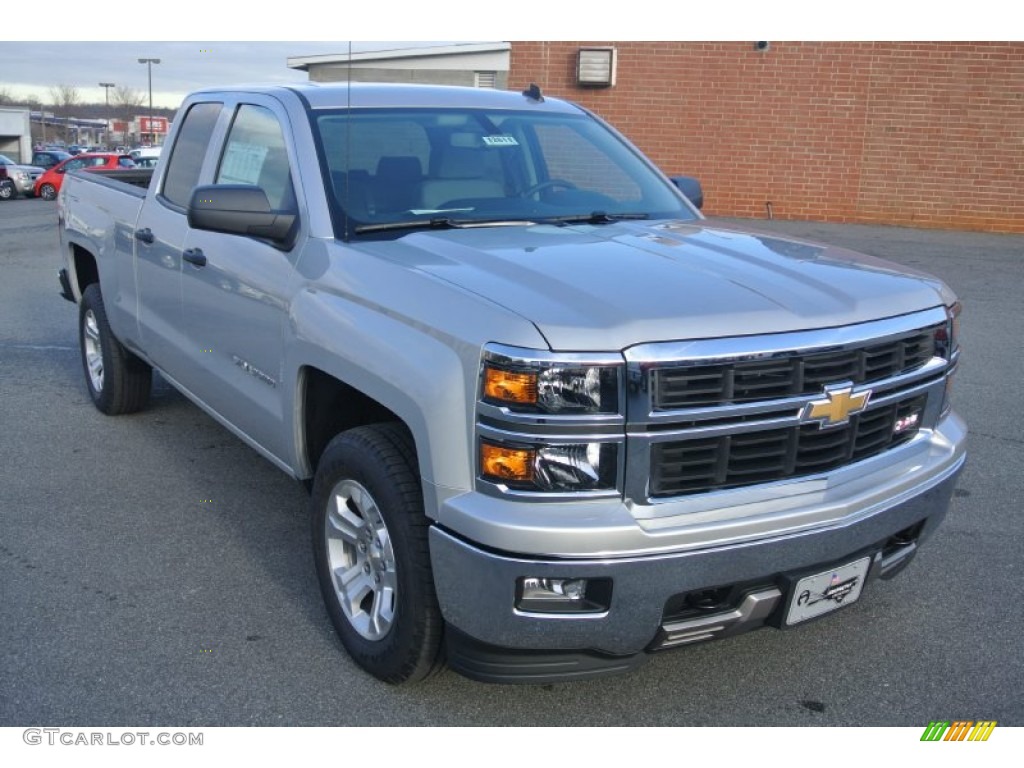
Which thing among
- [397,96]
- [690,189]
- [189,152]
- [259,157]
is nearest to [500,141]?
[397,96]

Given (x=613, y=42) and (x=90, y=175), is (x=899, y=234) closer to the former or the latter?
(x=613, y=42)

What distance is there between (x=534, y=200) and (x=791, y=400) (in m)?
1.75

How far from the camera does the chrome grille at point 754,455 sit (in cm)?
277

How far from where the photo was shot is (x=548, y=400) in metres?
2.67

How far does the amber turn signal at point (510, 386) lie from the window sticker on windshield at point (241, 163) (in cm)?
207

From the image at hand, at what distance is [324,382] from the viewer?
144 inches

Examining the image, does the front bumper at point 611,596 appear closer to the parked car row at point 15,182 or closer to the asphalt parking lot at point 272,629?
the asphalt parking lot at point 272,629

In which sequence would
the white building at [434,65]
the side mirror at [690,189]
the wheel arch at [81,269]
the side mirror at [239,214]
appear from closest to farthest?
the side mirror at [239,214] < the side mirror at [690,189] < the wheel arch at [81,269] < the white building at [434,65]

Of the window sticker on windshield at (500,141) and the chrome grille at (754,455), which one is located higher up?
the window sticker on windshield at (500,141)

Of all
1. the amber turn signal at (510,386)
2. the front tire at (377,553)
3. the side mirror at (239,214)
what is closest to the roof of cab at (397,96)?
the side mirror at (239,214)

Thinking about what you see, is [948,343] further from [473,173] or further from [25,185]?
[25,185]

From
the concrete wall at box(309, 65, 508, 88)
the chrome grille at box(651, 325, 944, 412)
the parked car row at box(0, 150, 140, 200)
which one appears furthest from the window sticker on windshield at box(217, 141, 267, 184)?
the parked car row at box(0, 150, 140, 200)

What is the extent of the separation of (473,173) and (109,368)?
3.10 metres
